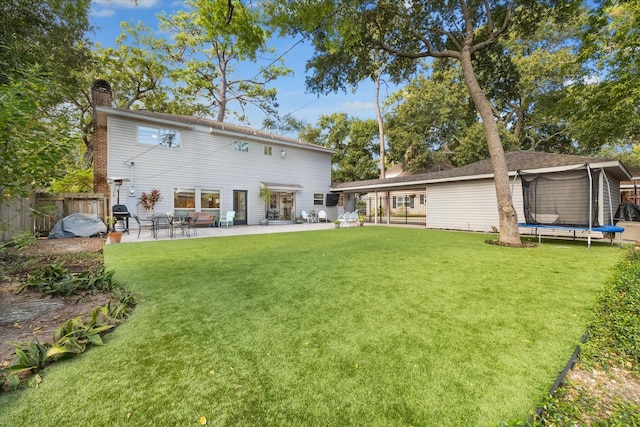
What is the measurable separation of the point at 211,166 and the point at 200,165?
1.88 ft

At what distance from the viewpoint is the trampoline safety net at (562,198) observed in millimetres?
7750

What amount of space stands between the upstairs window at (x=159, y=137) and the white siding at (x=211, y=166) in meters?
0.21

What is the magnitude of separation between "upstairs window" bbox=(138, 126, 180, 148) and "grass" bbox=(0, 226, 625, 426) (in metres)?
11.0

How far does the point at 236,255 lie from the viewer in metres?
6.39

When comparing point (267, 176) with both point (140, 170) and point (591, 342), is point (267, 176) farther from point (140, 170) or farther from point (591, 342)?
point (591, 342)

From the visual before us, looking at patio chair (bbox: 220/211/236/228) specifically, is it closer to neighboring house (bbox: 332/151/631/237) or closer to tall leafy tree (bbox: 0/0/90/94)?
tall leafy tree (bbox: 0/0/90/94)

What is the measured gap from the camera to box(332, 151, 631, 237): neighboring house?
9.60 metres

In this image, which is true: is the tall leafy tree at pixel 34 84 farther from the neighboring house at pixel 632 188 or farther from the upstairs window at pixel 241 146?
the neighboring house at pixel 632 188

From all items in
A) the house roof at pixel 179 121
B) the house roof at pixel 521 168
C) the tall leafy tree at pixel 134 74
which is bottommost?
the house roof at pixel 521 168

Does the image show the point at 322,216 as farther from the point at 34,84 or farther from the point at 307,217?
the point at 34,84

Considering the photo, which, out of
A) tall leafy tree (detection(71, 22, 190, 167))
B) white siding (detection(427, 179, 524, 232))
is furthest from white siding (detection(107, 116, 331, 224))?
tall leafy tree (detection(71, 22, 190, 167))

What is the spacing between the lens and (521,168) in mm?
10789

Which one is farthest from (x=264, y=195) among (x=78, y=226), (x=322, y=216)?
(x=78, y=226)


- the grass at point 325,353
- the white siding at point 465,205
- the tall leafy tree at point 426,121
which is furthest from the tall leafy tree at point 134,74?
the grass at point 325,353
